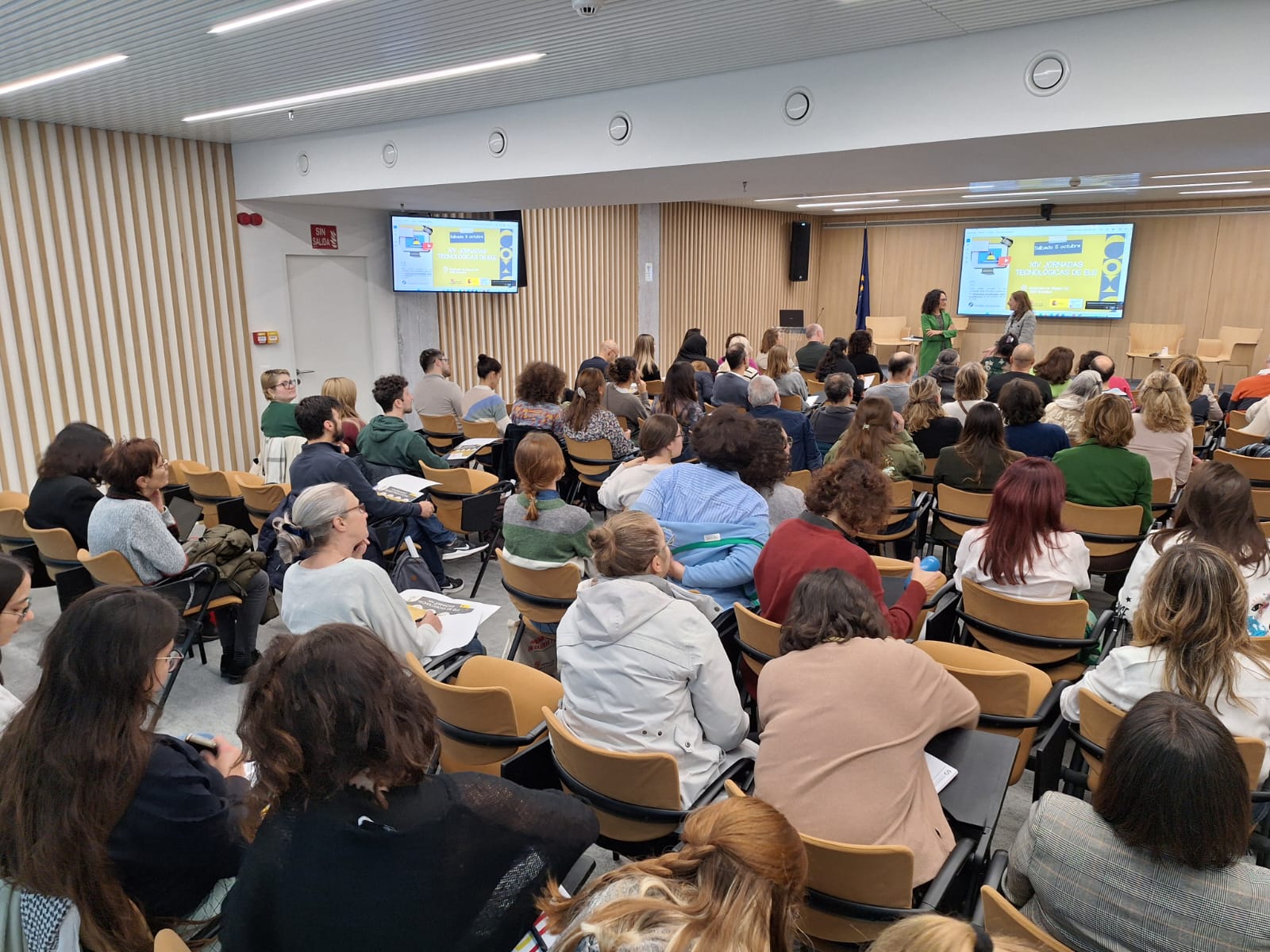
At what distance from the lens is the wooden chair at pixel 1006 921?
1.39 meters

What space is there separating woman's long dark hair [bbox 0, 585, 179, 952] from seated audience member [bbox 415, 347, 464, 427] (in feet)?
17.8

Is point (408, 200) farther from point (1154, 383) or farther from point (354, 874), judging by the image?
point (354, 874)

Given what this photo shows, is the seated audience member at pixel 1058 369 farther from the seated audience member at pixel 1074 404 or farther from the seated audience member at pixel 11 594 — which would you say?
the seated audience member at pixel 11 594

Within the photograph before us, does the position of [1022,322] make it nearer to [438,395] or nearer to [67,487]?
[438,395]

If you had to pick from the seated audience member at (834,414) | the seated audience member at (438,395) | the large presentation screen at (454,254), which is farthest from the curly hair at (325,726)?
the large presentation screen at (454,254)

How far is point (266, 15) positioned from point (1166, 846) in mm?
4424

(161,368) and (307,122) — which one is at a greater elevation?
(307,122)

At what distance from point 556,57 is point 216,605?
3469 millimetres

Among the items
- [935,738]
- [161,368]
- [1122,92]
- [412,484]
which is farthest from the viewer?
[161,368]

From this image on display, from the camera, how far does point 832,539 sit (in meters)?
2.73

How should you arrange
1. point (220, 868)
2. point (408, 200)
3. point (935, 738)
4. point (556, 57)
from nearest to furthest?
point (220, 868), point (935, 738), point (556, 57), point (408, 200)

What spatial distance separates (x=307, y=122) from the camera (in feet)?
21.0

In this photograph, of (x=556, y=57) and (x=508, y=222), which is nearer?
(x=556, y=57)

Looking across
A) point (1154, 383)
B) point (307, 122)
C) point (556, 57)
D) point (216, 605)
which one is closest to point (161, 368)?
point (307, 122)
